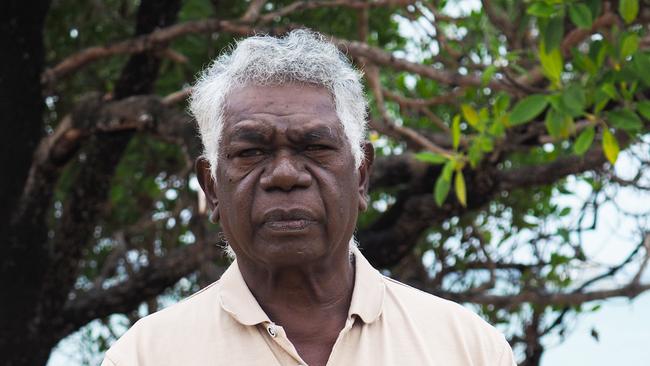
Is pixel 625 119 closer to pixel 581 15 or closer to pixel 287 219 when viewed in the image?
pixel 581 15

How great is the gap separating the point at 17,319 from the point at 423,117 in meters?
2.25

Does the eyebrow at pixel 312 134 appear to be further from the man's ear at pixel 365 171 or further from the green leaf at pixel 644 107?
the green leaf at pixel 644 107

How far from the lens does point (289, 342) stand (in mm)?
2043

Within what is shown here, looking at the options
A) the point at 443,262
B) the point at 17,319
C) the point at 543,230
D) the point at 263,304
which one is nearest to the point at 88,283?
the point at 17,319

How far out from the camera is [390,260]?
5.16 m

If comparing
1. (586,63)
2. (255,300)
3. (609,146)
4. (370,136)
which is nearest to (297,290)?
(255,300)

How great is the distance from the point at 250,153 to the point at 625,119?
179cm

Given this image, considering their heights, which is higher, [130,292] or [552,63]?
[552,63]

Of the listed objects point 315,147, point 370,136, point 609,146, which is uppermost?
point 315,147

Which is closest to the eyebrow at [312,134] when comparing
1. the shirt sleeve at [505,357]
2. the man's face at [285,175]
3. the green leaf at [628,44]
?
the man's face at [285,175]

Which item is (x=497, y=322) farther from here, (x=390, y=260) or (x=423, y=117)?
(x=423, y=117)

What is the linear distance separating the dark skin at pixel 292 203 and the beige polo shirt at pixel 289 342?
5 centimetres

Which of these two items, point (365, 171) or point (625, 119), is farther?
point (625, 119)

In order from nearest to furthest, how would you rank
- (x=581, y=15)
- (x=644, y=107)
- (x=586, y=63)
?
(x=581, y=15)
(x=644, y=107)
(x=586, y=63)
